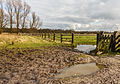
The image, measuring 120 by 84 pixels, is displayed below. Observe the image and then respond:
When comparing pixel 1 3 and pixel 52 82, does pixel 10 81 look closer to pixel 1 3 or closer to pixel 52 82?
pixel 52 82

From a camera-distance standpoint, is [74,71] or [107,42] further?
[107,42]

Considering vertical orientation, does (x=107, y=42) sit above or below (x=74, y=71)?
above

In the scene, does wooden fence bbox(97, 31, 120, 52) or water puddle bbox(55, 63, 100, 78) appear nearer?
water puddle bbox(55, 63, 100, 78)

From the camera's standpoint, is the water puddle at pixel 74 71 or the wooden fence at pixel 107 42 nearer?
the water puddle at pixel 74 71

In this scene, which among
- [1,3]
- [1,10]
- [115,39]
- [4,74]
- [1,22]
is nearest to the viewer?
[4,74]

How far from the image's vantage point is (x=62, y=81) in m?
4.53

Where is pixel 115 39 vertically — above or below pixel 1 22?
below

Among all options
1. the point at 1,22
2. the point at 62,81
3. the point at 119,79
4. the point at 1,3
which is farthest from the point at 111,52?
the point at 1,3

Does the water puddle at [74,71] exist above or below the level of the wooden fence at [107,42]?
below

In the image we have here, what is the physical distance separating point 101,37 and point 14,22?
38435 mm

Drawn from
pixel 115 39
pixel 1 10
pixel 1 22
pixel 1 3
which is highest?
pixel 1 3

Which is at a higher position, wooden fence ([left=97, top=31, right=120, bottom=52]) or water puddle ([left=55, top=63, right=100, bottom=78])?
wooden fence ([left=97, top=31, right=120, bottom=52])

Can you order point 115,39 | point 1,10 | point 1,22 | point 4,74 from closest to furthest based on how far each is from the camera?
point 4,74 → point 115,39 → point 1,22 → point 1,10

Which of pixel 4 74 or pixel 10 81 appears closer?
pixel 10 81
